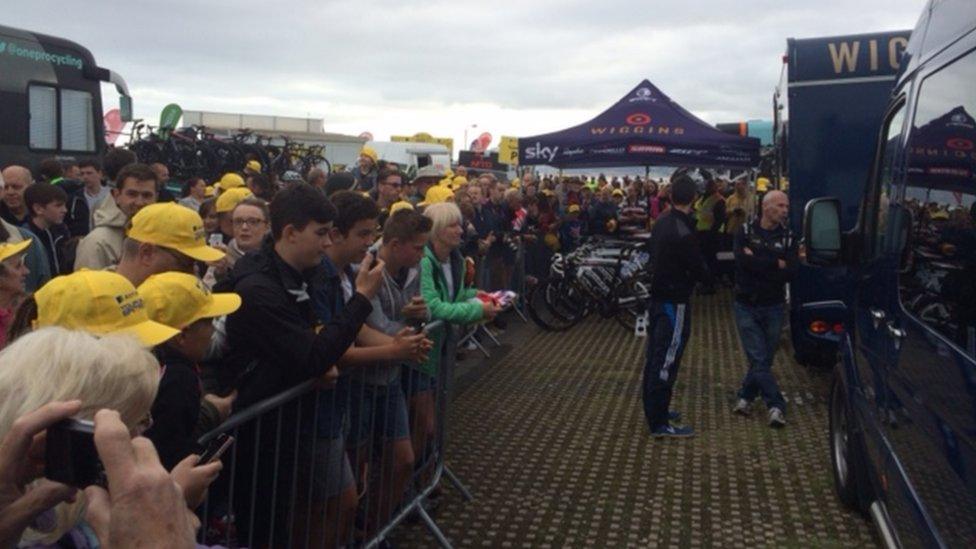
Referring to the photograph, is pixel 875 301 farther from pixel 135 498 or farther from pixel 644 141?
pixel 644 141

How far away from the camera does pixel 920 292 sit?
3.49 meters

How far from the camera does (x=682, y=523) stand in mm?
5562

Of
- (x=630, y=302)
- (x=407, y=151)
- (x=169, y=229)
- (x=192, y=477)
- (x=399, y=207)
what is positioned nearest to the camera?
(x=192, y=477)

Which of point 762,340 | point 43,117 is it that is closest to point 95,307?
point 762,340

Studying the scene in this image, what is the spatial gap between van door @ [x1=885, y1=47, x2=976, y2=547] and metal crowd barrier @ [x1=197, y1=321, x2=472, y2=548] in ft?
7.16

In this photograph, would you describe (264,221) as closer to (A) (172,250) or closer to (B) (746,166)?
(A) (172,250)

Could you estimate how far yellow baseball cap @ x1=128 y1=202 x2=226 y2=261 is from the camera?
3844 mm

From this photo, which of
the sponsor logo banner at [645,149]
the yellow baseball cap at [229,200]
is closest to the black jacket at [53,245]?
the yellow baseball cap at [229,200]

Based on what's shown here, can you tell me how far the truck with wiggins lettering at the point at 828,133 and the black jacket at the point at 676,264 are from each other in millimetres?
2244

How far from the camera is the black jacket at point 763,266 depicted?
766cm

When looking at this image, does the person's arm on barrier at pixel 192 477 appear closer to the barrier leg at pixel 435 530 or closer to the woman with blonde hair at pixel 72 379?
the woman with blonde hair at pixel 72 379

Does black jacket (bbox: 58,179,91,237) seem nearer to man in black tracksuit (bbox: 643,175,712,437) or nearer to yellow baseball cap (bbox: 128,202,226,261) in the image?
man in black tracksuit (bbox: 643,175,712,437)

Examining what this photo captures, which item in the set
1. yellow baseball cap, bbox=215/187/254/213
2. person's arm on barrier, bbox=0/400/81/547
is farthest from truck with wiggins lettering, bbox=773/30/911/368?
person's arm on barrier, bbox=0/400/81/547

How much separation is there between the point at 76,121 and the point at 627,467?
10866mm
